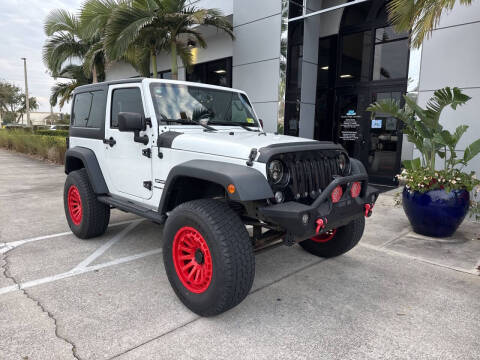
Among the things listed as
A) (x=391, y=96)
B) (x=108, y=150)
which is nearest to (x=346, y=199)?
(x=108, y=150)

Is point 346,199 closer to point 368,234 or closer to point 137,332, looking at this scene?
point 137,332

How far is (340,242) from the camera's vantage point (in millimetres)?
3805

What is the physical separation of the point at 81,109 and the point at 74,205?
129cm

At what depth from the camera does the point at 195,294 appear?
2.79m

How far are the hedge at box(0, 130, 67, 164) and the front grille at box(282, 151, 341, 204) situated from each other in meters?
11.5

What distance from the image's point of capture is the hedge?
1274 cm

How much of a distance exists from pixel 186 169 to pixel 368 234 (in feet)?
10.5

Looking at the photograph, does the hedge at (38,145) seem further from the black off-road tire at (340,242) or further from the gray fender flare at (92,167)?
the black off-road tire at (340,242)

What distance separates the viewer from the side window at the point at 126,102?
3.67 metres

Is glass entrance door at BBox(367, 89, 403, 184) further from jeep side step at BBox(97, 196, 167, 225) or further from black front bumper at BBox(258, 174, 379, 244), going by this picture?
jeep side step at BBox(97, 196, 167, 225)

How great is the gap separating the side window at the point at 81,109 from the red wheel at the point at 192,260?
8.48ft

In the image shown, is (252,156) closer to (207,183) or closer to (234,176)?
(234,176)

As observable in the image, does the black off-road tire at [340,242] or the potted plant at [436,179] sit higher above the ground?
the potted plant at [436,179]

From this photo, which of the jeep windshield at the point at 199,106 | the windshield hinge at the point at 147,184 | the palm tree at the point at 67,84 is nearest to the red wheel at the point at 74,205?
the windshield hinge at the point at 147,184
